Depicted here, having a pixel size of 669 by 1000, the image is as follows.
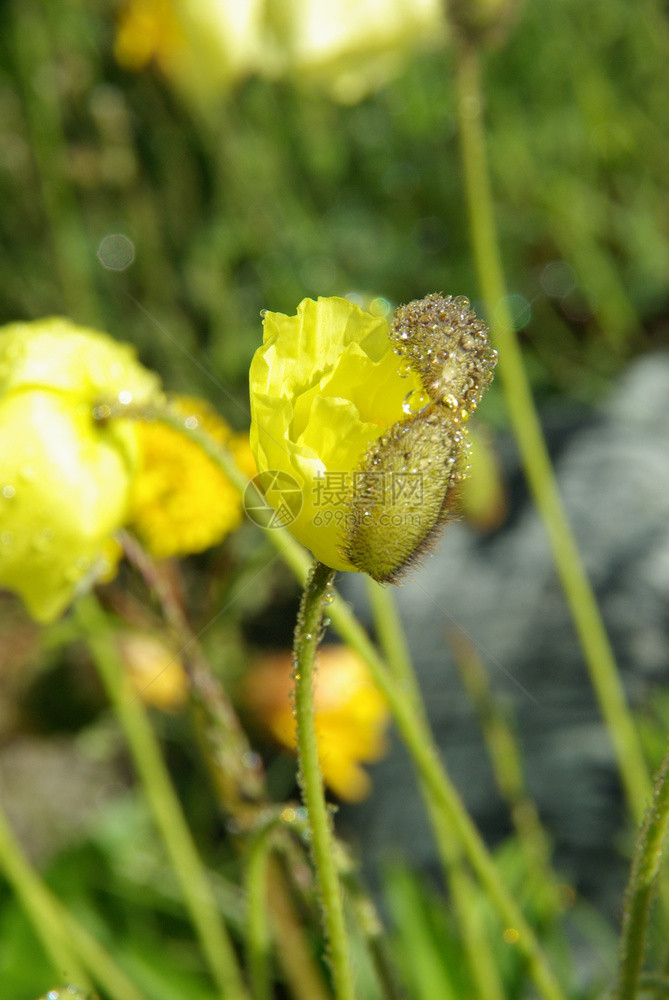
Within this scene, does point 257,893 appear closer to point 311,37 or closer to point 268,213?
point 311,37

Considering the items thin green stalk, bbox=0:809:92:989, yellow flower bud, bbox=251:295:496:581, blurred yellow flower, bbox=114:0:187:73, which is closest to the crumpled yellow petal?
yellow flower bud, bbox=251:295:496:581

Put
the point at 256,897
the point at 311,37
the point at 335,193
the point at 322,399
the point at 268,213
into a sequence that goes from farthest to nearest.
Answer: the point at 335,193
the point at 268,213
the point at 311,37
the point at 256,897
the point at 322,399

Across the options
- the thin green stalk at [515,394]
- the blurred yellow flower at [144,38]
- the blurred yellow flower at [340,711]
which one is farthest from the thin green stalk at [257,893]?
the blurred yellow flower at [144,38]

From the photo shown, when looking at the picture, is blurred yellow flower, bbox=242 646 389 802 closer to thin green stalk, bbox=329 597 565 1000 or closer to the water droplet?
thin green stalk, bbox=329 597 565 1000

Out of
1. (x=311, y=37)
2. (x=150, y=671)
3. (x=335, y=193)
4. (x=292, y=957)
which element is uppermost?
(x=335, y=193)

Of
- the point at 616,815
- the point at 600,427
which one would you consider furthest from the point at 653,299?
the point at 616,815

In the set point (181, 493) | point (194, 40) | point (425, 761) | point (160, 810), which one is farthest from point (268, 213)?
point (425, 761)

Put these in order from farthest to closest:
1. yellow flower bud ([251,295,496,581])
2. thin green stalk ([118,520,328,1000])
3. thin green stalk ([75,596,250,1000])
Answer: thin green stalk ([75,596,250,1000]) → thin green stalk ([118,520,328,1000]) → yellow flower bud ([251,295,496,581])
